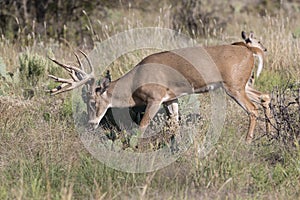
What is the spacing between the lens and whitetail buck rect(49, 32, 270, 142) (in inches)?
251

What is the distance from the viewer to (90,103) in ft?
21.5

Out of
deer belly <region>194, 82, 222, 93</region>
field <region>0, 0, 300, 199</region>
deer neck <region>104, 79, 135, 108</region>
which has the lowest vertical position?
field <region>0, 0, 300, 199</region>

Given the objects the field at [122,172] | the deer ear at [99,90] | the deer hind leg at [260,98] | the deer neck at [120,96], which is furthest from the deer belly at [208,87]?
the deer ear at [99,90]

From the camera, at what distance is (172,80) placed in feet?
21.4

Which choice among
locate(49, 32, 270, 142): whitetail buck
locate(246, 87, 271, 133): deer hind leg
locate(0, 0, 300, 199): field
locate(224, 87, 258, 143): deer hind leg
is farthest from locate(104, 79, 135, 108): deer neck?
locate(246, 87, 271, 133): deer hind leg

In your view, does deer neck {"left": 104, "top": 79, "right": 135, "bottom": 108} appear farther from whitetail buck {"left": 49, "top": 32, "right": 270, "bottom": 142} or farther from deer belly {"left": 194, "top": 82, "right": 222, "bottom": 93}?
deer belly {"left": 194, "top": 82, "right": 222, "bottom": 93}

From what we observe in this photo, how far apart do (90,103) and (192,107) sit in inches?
45.1

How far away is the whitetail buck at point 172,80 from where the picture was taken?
6387 millimetres

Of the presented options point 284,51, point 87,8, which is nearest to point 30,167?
point 284,51

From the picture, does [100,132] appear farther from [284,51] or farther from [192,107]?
[284,51]

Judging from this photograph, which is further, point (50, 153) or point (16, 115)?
point (16, 115)

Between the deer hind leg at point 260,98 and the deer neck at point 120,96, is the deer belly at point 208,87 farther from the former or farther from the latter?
the deer neck at point 120,96

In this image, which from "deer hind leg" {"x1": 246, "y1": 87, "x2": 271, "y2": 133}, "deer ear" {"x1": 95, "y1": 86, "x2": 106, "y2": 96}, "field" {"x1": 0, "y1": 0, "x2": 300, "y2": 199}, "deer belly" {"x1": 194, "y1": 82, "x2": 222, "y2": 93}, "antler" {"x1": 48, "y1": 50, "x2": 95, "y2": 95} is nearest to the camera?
"field" {"x1": 0, "y1": 0, "x2": 300, "y2": 199}

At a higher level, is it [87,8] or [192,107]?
[87,8]
